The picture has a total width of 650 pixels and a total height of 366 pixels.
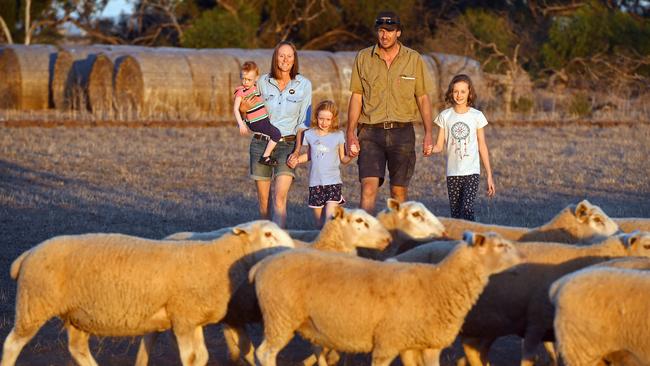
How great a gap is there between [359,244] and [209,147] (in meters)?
13.8

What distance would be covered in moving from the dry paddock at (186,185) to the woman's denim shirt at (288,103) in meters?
2.11

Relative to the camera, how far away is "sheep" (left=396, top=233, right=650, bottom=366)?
7371 millimetres

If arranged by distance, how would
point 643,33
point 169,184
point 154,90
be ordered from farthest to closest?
1. point 643,33
2. point 154,90
3. point 169,184

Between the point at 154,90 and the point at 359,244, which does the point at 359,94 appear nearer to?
the point at 359,244

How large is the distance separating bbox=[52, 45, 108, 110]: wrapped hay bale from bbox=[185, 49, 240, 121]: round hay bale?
8.58ft

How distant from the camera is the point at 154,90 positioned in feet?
88.4

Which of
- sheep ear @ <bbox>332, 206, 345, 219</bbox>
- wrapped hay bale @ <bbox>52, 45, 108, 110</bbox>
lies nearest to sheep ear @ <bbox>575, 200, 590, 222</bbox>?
sheep ear @ <bbox>332, 206, 345, 219</bbox>

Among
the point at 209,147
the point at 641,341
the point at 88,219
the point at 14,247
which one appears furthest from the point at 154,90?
the point at 641,341

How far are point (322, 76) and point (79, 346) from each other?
69.3 feet

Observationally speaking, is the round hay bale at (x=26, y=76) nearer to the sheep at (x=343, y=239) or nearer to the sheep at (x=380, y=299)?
the sheep at (x=343, y=239)

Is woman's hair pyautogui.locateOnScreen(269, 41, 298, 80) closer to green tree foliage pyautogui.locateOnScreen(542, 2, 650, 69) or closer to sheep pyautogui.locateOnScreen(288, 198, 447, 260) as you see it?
sheep pyautogui.locateOnScreen(288, 198, 447, 260)

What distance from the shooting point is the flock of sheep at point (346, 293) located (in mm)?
6375

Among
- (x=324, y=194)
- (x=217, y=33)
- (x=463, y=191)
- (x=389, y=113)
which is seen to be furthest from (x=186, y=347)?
(x=217, y=33)

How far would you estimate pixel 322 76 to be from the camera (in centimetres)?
2823
